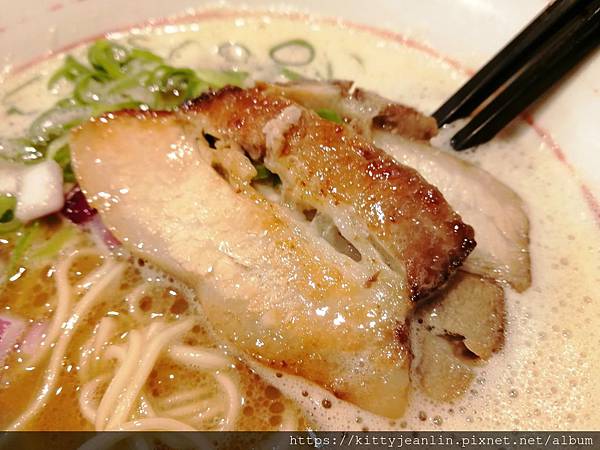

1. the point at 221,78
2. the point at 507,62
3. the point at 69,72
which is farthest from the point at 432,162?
the point at 69,72

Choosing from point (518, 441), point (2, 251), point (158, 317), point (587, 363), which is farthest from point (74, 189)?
point (587, 363)

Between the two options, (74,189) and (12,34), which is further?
(12,34)

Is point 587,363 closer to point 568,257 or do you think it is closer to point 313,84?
point 568,257

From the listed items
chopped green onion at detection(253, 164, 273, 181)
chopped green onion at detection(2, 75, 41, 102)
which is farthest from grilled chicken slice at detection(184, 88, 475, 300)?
chopped green onion at detection(2, 75, 41, 102)

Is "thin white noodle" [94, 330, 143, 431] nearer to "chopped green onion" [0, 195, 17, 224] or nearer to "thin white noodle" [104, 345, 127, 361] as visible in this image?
"thin white noodle" [104, 345, 127, 361]

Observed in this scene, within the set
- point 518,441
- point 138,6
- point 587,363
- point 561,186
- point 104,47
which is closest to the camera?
point 518,441

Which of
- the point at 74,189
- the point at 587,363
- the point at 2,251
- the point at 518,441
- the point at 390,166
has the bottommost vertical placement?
the point at 2,251

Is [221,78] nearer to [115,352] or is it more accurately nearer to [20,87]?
[20,87]

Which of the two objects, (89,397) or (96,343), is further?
(96,343)
